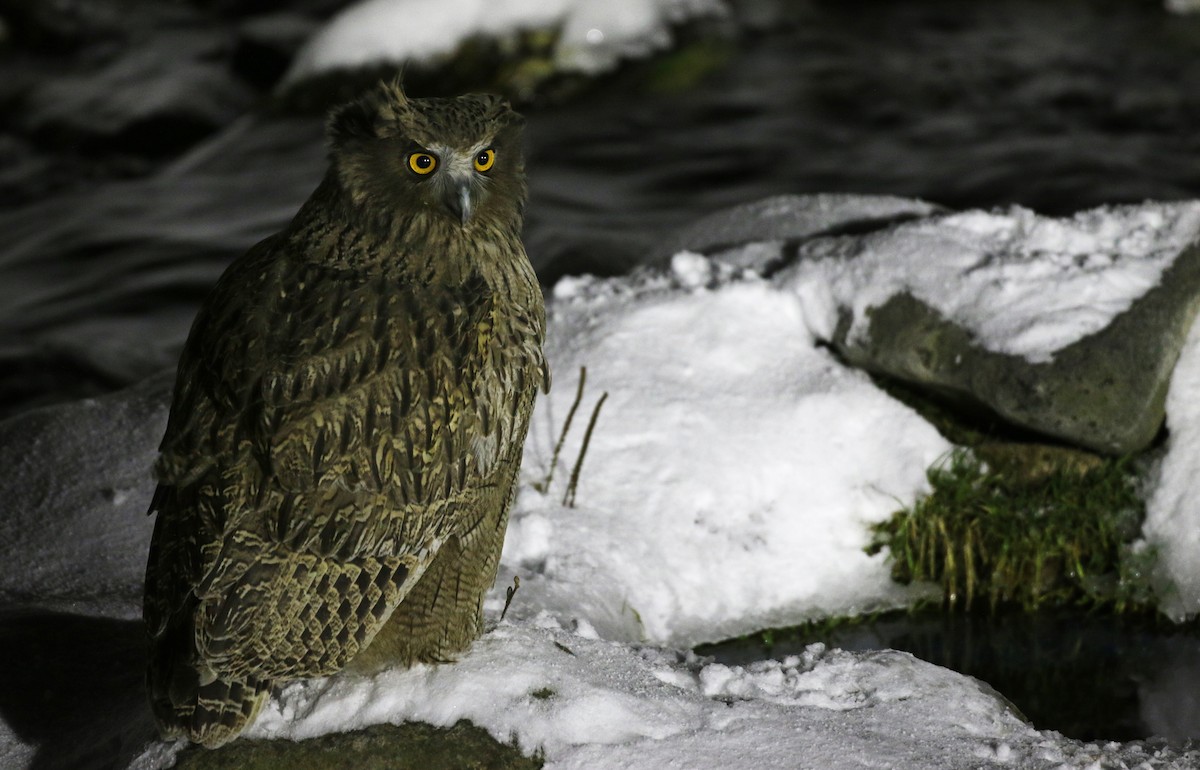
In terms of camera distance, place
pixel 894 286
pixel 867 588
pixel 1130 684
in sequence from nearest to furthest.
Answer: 1. pixel 1130 684
2. pixel 867 588
3. pixel 894 286

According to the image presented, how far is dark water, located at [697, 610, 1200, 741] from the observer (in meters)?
4.34

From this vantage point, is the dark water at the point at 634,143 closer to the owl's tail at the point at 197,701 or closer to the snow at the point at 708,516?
the snow at the point at 708,516

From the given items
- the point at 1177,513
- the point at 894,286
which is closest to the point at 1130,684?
the point at 1177,513

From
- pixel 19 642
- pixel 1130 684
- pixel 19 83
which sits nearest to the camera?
pixel 19 642

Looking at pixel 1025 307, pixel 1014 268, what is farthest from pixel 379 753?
pixel 1014 268

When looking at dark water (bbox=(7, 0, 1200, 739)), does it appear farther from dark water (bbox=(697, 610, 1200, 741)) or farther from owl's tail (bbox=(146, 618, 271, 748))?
owl's tail (bbox=(146, 618, 271, 748))

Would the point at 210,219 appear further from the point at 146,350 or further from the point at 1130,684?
the point at 1130,684

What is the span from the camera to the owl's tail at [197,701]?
3.01m

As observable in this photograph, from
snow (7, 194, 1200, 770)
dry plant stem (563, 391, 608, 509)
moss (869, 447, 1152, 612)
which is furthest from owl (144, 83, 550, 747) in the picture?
moss (869, 447, 1152, 612)

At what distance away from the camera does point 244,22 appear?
46.1ft

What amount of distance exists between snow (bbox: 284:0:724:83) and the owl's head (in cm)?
713

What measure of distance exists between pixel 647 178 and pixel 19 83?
692cm

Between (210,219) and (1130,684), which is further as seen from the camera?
(210,219)

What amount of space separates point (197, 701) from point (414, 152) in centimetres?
137
